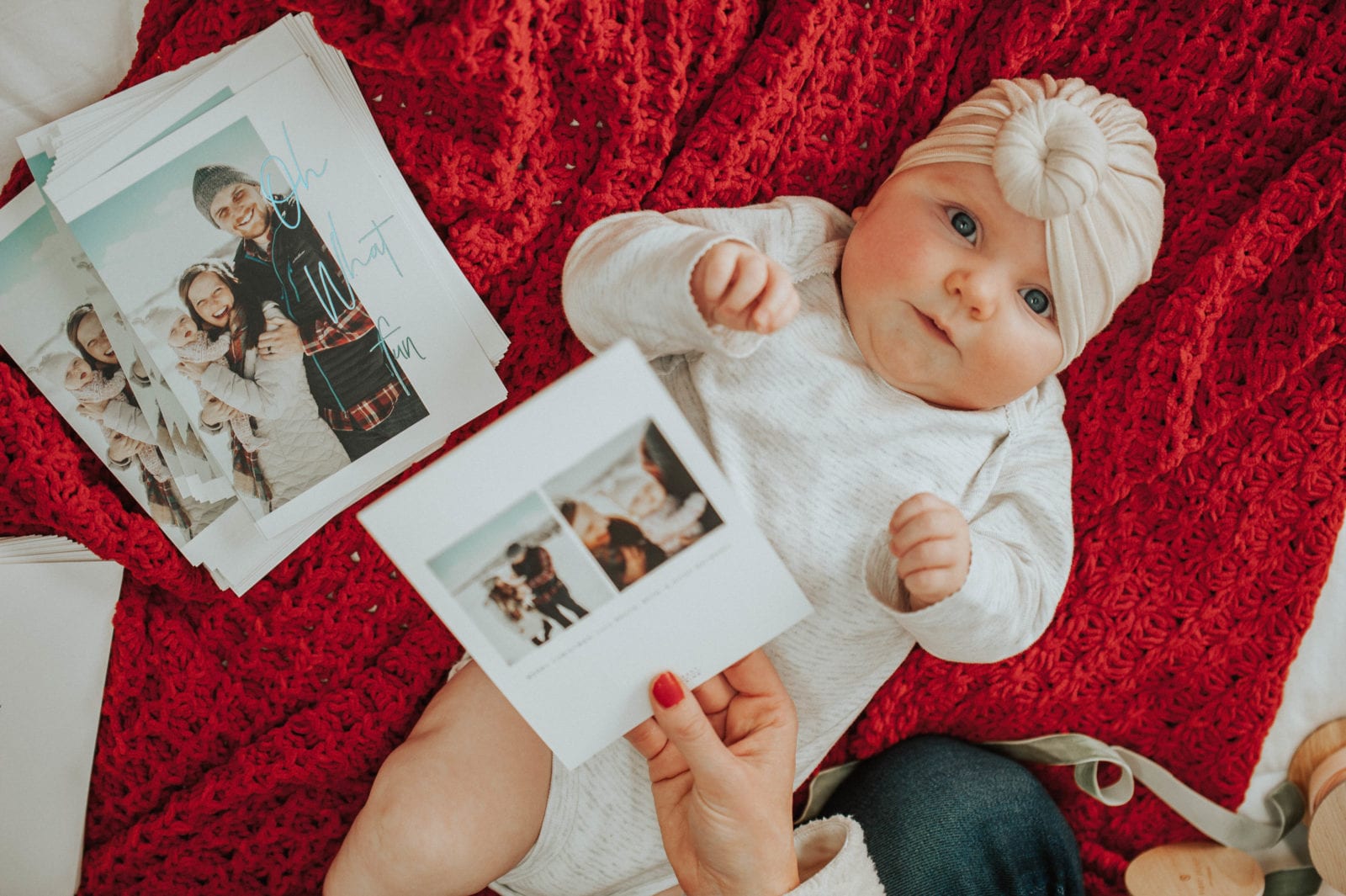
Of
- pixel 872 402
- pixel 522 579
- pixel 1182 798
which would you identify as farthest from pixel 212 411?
pixel 1182 798

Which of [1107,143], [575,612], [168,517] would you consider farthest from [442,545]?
[1107,143]

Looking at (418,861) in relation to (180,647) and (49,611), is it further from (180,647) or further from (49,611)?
(49,611)

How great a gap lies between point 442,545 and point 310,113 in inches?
19.7

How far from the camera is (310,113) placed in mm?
926

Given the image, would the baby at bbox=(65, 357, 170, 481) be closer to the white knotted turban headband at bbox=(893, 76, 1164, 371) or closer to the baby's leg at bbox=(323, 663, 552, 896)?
the baby's leg at bbox=(323, 663, 552, 896)

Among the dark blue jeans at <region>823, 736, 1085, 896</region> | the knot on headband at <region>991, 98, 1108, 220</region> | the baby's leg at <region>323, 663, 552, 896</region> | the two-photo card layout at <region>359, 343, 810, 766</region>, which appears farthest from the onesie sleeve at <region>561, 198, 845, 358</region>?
the dark blue jeans at <region>823, 736, 1085, 896</region>

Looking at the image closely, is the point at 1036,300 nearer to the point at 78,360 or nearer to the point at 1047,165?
the point at 1047,165

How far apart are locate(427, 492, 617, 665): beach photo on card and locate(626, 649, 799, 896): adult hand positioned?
11 cm

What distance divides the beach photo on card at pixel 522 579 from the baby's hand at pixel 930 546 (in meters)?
0.27

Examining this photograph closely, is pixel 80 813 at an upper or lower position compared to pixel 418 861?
upper

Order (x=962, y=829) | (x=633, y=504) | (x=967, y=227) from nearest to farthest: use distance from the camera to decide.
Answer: (x=633, y=504) < (x=967, y=227) < (x=962, y=829)

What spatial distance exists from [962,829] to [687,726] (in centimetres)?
44

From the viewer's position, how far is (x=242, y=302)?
37.0 inches

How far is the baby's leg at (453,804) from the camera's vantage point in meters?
0.92
